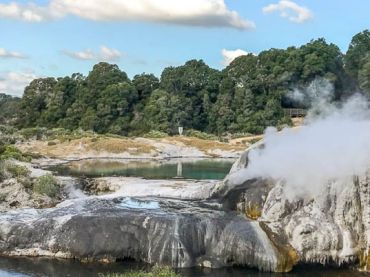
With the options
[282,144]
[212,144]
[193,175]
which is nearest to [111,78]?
[212,144]

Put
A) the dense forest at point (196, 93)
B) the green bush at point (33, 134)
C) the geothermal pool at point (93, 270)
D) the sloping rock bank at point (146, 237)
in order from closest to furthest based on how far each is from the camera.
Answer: the geothermal pool at point (93, 270)
the sloping rock bank at point (146, 237)
the green bush at point (33, 134)
the dense forest at point (196, 93)

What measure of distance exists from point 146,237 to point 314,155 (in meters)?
8.64

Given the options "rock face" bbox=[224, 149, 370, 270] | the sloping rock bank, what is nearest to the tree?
"rock face" bbox=[224, 149, 370, 270]

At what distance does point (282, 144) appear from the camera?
97.2 feet

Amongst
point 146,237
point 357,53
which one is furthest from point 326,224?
point 357,53

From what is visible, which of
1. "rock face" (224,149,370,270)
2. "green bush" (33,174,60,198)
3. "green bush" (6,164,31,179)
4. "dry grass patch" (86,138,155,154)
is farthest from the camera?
"dry grass patch" (86,138,155,154)

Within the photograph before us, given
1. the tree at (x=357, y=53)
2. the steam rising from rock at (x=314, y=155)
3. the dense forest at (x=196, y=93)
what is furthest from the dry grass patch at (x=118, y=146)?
the tree at (x=357, y=53)

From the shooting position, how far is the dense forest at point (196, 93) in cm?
10169

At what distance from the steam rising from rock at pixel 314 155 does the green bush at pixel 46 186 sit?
12.6 meters

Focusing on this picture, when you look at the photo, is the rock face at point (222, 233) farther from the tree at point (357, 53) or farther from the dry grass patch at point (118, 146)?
the tree at point (357, 53)

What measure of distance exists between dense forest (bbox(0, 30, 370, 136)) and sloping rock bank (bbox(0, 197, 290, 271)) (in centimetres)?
7185

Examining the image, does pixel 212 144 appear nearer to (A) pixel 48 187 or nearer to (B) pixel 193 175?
(B) pixel 193 175

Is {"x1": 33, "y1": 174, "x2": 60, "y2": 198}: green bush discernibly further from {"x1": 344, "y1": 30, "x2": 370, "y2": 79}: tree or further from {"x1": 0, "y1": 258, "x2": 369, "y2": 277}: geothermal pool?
{"x1": 344, "y1": 30, "x2": 370, "y2": 79}: tree

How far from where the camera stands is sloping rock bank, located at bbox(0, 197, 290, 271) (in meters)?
23.9
